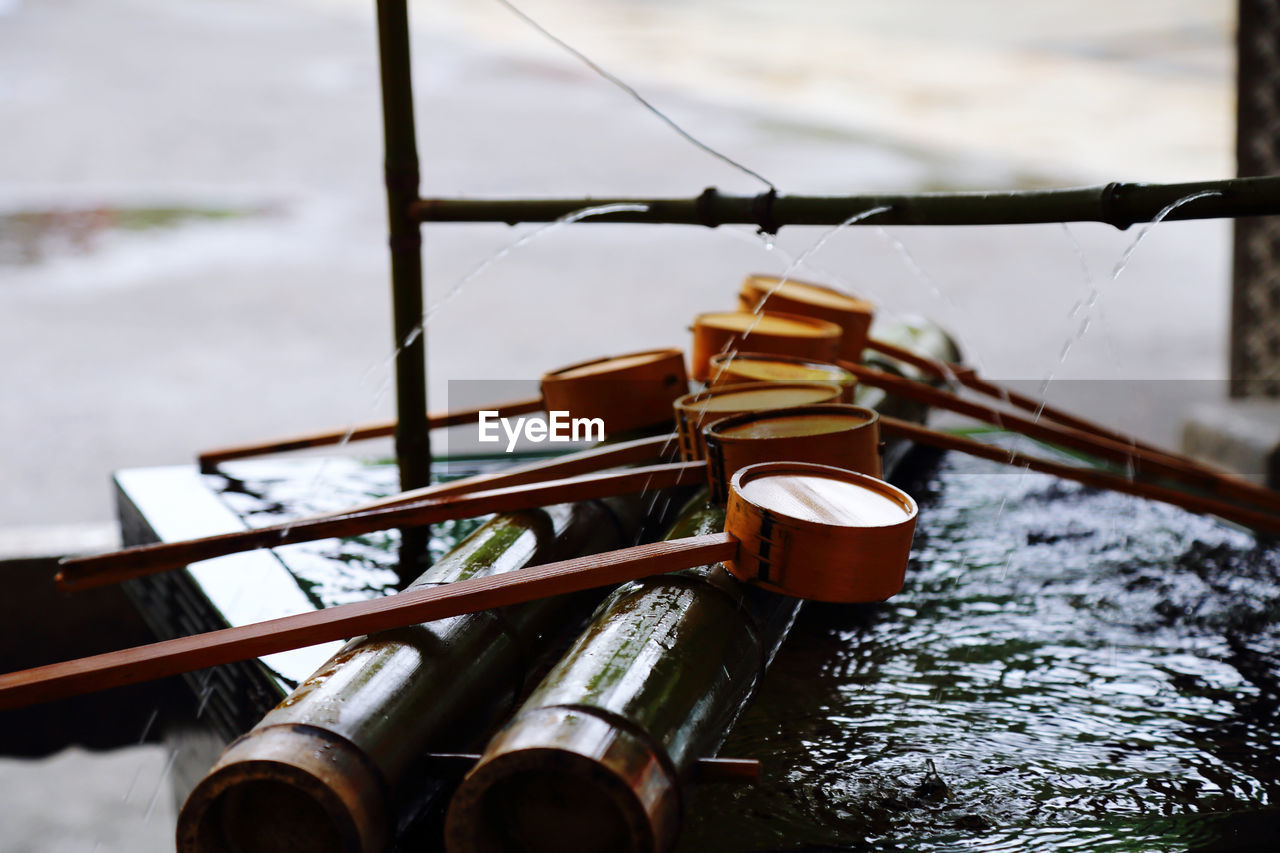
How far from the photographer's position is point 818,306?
9.39 feet

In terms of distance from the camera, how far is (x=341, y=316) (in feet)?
35.8

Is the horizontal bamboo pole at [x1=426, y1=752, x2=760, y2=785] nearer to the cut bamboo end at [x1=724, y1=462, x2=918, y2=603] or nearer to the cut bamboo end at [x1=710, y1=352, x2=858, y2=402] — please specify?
the cut bamboo end at [x1=724, y1=462, x2=918, y2=603]

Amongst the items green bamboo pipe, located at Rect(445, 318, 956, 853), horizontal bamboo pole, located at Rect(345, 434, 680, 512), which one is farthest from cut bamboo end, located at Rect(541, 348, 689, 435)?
green bamboo pipe, located at Rect(445, 318, 956, 853)

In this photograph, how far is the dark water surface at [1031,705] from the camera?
1.51 m

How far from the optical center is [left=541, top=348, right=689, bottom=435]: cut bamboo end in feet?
7.86

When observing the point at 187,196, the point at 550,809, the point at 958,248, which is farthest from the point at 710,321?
the point at 187,196

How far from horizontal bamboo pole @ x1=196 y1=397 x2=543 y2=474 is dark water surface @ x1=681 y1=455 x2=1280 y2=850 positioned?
101cm

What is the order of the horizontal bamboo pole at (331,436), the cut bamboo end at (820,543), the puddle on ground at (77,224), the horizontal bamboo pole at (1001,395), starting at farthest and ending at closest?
the puddle on ground at (77,224)
the horizontal bamboo pole at (1001,395)
the horizontal bamboo pole at (331,436)
the cut bamboo end at (820,543)

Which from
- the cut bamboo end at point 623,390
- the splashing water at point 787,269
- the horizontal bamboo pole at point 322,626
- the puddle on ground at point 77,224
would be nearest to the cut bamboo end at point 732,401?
the splashing water at point 787,269

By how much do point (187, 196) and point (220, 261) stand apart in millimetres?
3508

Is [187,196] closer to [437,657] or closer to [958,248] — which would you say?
[958,248]

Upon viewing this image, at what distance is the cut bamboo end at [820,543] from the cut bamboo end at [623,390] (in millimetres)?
882

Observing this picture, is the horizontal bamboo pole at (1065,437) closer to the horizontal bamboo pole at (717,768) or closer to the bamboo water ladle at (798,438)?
the bamboo water ladle at (798,438)

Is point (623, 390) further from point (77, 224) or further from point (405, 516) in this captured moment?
point (77, 224)
